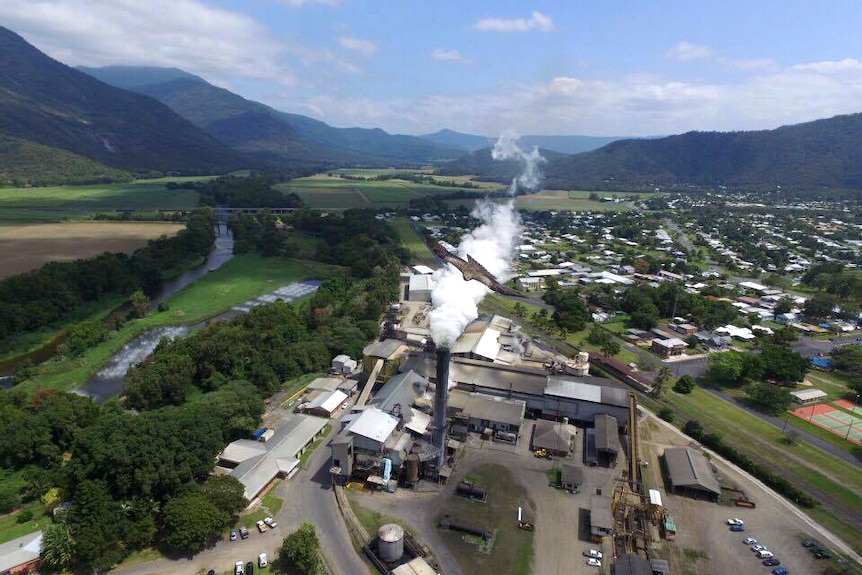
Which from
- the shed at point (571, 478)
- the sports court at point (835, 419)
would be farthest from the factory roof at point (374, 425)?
the sports court at point (835, 419)

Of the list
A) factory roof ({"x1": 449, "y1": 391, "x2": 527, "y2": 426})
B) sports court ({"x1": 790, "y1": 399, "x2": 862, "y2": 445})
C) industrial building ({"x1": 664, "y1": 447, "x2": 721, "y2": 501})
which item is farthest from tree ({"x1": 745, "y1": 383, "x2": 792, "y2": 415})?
factory roof ({"x1": 449, "y1": 391, "x2": 527, "y2": 426})

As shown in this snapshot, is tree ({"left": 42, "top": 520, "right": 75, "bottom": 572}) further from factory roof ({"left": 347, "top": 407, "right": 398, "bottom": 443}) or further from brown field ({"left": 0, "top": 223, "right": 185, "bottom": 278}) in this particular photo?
brown field ({"left": 0, "top": 223, "right": 185, "bottom": 278})

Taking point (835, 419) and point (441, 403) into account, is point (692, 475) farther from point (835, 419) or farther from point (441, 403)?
point (835, 419)

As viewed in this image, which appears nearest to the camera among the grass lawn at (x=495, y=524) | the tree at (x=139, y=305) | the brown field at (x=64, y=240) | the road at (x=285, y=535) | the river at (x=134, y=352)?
the road at (x=285, y=535)

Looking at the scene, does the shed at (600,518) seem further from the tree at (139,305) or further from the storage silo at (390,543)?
the tree at (139,305)

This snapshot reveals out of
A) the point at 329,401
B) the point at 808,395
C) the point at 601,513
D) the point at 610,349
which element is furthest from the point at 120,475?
the point at 808,395
